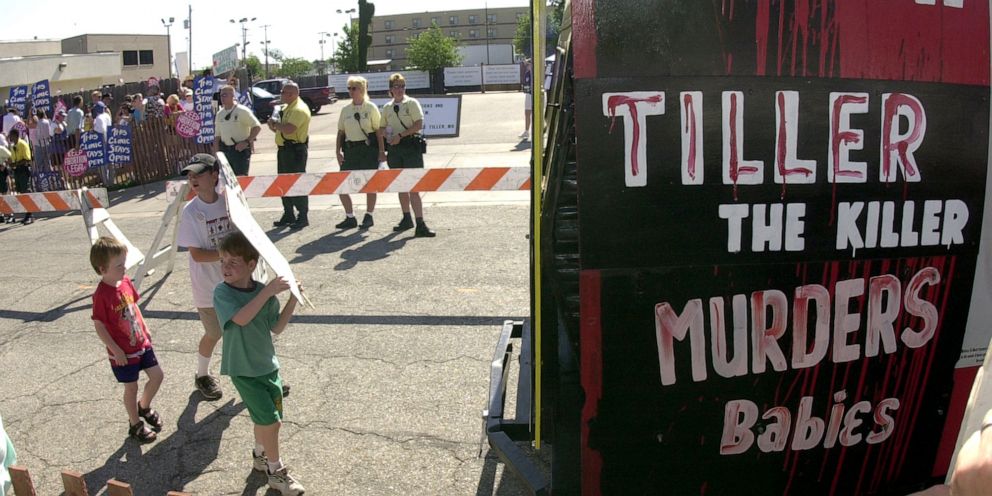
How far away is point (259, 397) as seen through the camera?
13.2 ft

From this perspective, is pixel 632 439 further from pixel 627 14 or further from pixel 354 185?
pixel 354 185

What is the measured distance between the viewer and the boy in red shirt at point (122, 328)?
459 centimetres

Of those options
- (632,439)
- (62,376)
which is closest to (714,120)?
(632,439)

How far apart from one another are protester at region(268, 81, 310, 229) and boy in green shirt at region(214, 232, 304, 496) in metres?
6.19

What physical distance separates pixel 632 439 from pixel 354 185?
6013 mm

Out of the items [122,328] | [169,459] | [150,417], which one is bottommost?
[169,459]

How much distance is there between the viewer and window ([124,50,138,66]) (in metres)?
85.2

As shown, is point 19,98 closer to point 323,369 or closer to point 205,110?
point 205,110

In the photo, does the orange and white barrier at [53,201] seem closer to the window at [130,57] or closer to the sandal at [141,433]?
the sandal at [141,433]

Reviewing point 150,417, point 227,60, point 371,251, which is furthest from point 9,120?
point 150,417

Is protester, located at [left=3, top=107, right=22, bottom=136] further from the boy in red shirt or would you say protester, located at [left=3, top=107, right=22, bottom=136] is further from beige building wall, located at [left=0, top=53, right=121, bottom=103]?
beige building wall, located at [left=0, top=53, right=121, bottom=103]

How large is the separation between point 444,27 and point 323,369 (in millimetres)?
136194

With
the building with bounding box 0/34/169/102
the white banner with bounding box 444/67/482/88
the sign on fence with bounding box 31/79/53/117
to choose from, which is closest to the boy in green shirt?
the sign on fence with bounding box 31/79/53/117

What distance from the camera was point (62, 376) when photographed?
19.2 feet
